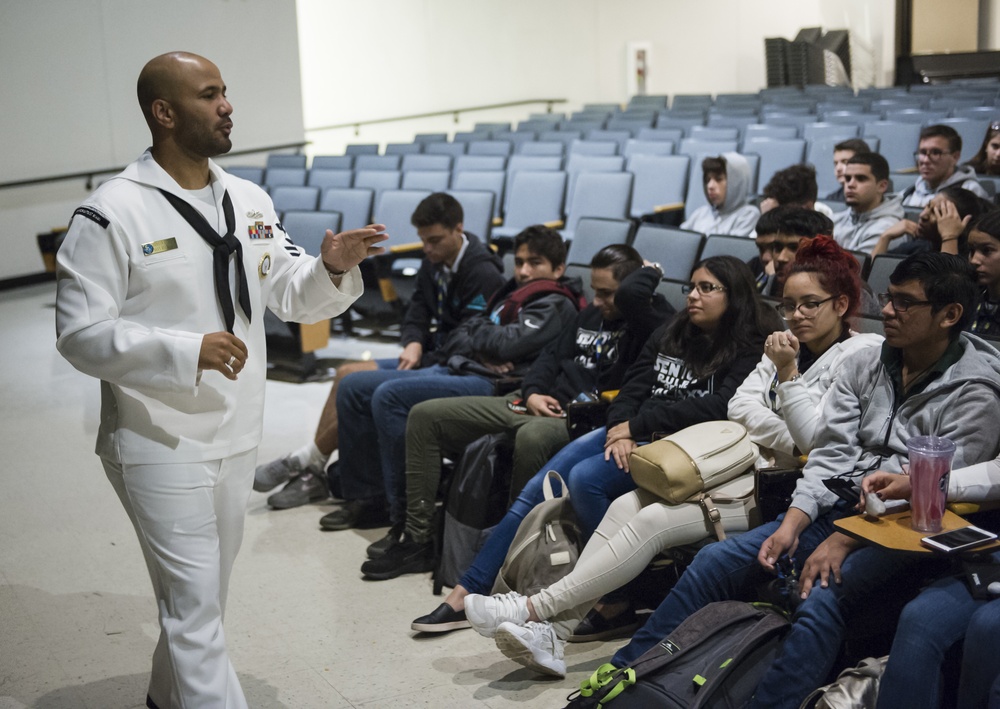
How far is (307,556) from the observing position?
3359 mm

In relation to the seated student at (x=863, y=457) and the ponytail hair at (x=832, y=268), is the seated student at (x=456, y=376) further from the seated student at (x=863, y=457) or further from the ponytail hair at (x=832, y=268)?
the seated student at (x=863, y=457)

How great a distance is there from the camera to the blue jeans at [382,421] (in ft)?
11.0

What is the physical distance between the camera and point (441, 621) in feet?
9.13

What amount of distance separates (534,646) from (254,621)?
2.94 feet

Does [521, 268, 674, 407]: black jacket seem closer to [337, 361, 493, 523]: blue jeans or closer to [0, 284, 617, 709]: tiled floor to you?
[337, 361, 493, 523]: blue jeans

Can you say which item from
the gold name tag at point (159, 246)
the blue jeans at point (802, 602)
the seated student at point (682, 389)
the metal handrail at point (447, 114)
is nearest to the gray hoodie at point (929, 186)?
the seated student at point (682, 389)

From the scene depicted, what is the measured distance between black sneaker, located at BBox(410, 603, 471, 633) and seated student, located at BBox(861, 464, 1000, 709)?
123 cm

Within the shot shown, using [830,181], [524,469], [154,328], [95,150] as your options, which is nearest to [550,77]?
[95,150]

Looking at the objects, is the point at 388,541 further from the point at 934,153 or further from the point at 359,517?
the point at 934,153

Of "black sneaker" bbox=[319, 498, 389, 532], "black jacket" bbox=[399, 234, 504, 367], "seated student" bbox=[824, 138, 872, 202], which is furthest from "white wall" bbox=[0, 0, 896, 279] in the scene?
"seated student" bbox=[824, 138, 872, 202]

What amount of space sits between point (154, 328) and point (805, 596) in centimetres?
138

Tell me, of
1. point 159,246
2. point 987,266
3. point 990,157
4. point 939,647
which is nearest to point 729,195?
→ point 990,157

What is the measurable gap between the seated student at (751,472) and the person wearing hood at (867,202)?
5.95 feet

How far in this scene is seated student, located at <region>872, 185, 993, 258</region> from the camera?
11.8ft
